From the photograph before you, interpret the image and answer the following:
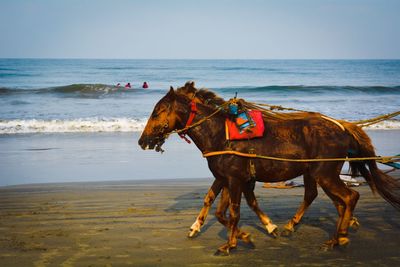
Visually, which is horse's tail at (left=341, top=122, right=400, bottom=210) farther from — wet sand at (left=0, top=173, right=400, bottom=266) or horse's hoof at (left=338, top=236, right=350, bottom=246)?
horse's hoof at (left=338, top=236, right=350, bottom=246)

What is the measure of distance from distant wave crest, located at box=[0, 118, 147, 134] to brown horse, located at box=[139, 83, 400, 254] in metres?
13.4

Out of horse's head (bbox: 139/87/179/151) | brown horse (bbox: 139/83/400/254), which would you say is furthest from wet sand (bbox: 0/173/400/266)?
horse's head (bbox: 139/87/179/151)

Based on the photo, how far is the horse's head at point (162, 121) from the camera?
250 inches

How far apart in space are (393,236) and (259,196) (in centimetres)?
Result: 279

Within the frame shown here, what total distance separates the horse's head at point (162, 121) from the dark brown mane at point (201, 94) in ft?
0.55

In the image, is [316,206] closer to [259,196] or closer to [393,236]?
[259,196]

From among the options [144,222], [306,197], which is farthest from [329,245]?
[144,222]

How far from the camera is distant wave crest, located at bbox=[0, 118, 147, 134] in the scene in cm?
1948

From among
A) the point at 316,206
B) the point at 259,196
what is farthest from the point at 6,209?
the point at 316,206

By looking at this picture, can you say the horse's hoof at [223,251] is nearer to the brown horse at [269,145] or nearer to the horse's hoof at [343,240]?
the brown horse at [269,145]

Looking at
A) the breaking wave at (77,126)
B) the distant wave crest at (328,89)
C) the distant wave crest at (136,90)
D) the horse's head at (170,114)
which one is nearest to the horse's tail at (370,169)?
the horse's head at (170,114)

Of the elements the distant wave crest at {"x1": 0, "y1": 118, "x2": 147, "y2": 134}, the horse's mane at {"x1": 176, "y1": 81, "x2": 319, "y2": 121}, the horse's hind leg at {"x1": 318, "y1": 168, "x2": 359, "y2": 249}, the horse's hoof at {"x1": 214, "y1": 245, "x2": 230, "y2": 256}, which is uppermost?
the horse's mane at {"x1": 176, "y1": 81, "x2": 319, "y2": 121}

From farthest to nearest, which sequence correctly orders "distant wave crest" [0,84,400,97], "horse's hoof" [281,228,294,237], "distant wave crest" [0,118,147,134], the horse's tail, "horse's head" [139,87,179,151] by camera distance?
1. "distant wave crest" [0,84,400,97]
2. "distant wave crest" [0,118,147,134]
3. "horse's hoof" [281,228,294,237]
4. the horse's tail
5. "horse's head" [139,87,179,151]

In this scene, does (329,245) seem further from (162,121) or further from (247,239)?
(162,121)
